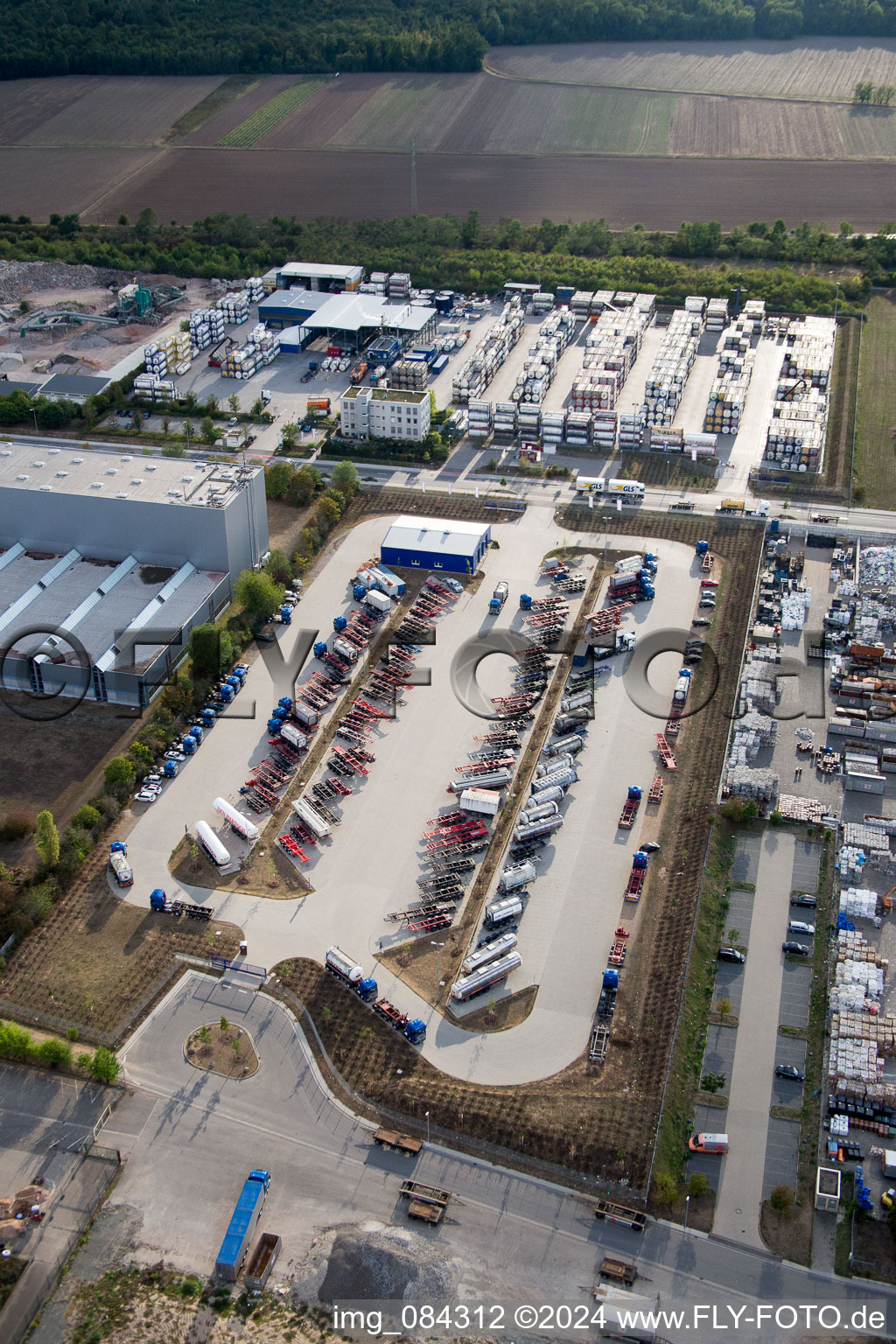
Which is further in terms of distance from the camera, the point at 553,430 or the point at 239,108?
→ the point at 239,108

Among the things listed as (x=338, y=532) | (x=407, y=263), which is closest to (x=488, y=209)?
(x=407, y=263)

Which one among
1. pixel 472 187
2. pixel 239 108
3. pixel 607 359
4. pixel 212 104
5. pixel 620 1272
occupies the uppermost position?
pixel 212 104

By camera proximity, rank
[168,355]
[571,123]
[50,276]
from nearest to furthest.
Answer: [168,355] → [50,276] → [571,123]

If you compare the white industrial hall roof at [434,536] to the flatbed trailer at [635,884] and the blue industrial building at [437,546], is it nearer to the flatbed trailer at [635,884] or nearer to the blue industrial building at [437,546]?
the blue industrial building at [437,546]

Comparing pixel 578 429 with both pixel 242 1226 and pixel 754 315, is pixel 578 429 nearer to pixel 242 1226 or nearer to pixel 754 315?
pixel 754 315

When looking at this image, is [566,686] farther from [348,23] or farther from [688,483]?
[348,23]

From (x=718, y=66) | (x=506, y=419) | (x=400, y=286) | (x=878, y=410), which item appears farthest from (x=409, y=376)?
(x=718, y=66)

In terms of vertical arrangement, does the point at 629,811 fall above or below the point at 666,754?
below

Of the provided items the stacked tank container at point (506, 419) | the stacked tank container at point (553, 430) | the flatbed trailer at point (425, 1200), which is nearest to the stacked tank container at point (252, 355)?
the stacked tank container at point (506, 419)
